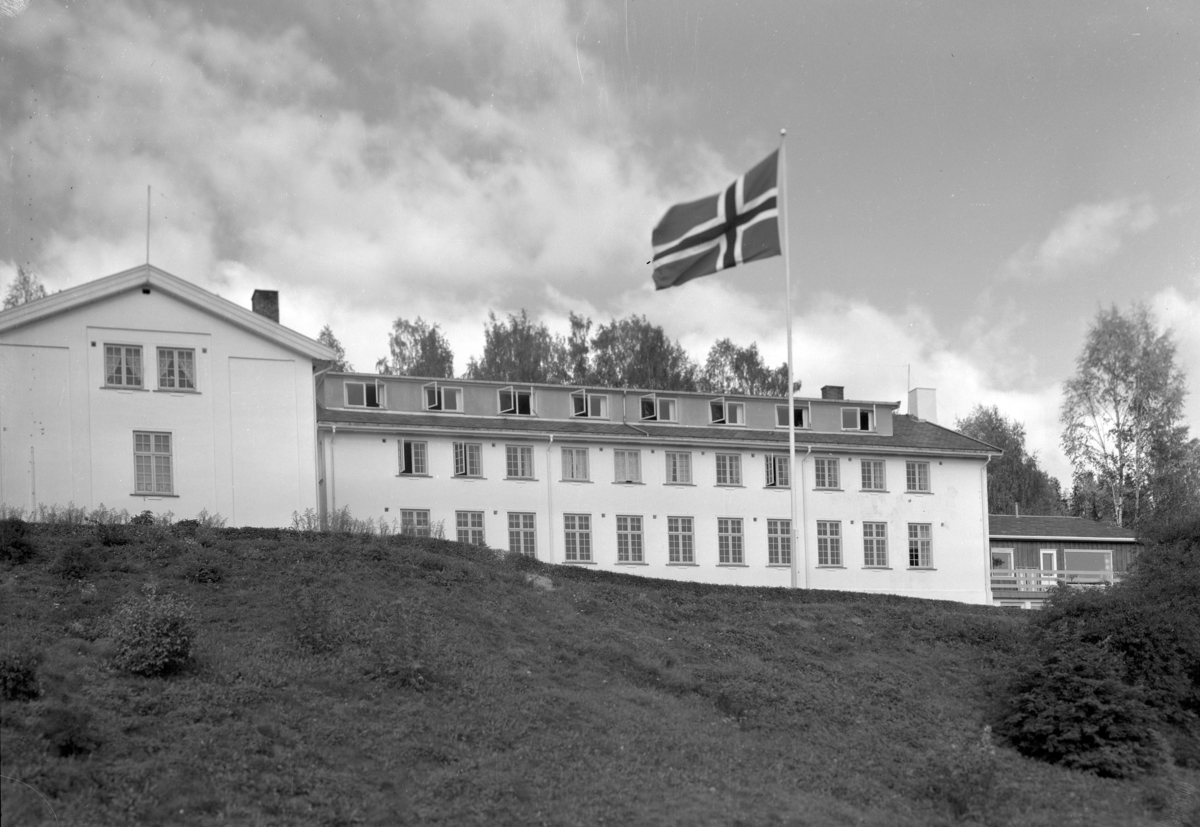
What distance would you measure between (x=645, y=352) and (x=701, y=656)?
40.2 m

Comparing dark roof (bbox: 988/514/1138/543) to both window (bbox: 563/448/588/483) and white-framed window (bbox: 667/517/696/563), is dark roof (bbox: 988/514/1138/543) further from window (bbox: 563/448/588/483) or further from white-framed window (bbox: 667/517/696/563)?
window (bbox: 563/448/588/483)

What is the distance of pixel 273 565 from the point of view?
2894 centimetres

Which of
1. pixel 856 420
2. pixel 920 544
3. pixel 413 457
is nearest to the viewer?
pixel 413 457

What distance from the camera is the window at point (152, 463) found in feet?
119

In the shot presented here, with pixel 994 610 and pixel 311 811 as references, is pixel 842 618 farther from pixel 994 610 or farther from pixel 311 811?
pixel 311 811

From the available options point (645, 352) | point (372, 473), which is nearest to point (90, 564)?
point (372, 473)

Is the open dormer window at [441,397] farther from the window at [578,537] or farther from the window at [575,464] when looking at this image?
the window at [578,537]

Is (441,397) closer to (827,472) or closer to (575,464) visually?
(575,464)

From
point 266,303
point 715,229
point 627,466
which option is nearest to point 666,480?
point 627,466

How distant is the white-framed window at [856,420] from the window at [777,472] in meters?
4.78

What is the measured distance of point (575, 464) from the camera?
154 feet

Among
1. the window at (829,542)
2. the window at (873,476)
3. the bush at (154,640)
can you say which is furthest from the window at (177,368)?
the window at (873,476)

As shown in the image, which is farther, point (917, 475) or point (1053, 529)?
point (1053, 529)

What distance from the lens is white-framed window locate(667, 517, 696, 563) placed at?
4744 centimetres
